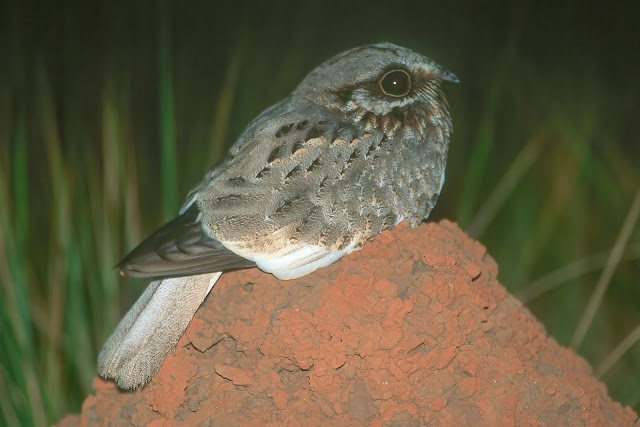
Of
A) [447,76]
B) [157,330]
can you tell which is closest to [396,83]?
[447,76]

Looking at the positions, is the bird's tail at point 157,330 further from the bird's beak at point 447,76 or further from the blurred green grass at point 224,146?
the blurred green grass at point 224,146

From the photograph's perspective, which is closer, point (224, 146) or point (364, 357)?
point (364, 357)

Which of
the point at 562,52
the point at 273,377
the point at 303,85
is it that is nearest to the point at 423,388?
the point at 273,377

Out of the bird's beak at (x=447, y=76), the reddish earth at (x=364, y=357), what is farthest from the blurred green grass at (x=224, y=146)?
the reddish earth at (x=364, y=357)

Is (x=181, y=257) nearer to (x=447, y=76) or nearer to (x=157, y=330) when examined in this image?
(x=157, y=330)

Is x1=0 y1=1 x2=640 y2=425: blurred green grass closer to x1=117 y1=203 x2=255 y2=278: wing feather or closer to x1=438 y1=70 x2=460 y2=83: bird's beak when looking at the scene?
x1=438 y1=70 x2=460 y2=83: bird's beak

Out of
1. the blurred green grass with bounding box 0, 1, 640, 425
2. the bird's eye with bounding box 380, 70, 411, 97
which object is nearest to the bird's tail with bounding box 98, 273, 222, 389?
the bird's eye with bounding box 380, 70, 411, 97

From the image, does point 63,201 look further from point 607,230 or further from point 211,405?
point 607,230
